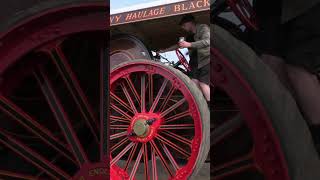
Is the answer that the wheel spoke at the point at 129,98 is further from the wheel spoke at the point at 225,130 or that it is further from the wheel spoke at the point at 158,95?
the wheel spoke at the point at 225,130

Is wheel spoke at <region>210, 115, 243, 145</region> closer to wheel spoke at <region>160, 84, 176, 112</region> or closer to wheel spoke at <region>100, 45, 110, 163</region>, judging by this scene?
wheel spoke at <region>160, 84, 176, 112</region>

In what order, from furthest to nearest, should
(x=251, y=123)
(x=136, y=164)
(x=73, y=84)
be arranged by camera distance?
1. (x=73, y=84)
2. (x=136, y=164)
3. (x=251, y=123)

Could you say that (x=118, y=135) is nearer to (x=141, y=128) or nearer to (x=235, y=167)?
(x=141, y=128)

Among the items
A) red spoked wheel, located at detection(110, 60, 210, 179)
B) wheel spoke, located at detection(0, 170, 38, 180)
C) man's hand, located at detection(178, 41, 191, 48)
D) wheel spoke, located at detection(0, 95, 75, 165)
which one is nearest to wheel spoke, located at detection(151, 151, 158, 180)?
red spoked wheel, located at detection(110, 60, 210, 179)

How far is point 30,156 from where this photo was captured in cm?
92

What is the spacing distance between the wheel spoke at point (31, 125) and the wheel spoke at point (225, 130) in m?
0.51

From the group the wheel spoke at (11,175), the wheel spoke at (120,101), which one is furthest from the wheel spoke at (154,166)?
the wheel spoke at (11,175)

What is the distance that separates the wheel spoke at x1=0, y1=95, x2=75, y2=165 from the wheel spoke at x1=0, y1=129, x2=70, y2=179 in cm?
4

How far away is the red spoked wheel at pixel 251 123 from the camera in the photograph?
486 mm

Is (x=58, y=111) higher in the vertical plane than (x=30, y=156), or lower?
higher

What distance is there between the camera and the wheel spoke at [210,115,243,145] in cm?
52

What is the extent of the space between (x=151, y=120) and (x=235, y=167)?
17 centimetres

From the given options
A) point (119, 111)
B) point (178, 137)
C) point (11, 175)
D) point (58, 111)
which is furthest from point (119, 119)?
point (11, 175)

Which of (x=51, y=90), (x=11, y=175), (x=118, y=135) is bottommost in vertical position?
(x=11, y=175)
